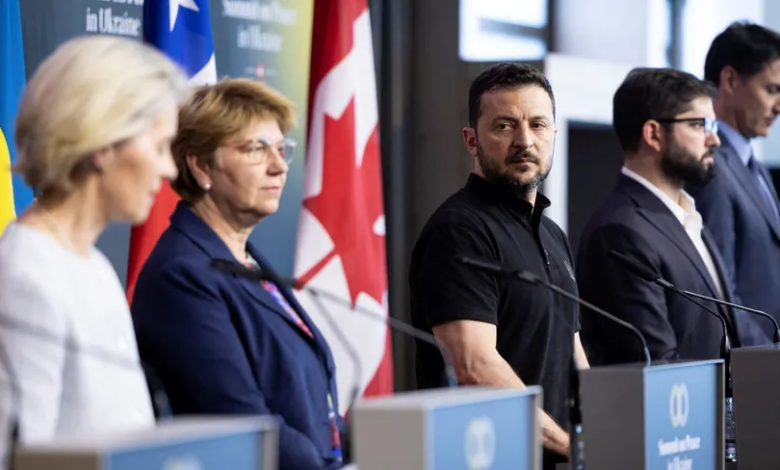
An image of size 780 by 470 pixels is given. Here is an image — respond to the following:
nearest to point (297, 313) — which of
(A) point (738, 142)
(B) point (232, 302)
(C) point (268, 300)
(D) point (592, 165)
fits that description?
(C) point (268, 300)

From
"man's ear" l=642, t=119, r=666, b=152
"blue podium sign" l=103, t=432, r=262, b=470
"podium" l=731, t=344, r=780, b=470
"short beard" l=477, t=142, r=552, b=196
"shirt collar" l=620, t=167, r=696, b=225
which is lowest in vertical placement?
"podium" l=731, t=344, r=780, b=470

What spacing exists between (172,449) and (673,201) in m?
2.75

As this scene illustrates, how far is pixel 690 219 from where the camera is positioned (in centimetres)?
407

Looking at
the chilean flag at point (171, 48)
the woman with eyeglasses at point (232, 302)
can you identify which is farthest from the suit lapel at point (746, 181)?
the woman with eyeglasses at point (232, 302)

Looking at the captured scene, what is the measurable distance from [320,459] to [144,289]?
48 centimetres

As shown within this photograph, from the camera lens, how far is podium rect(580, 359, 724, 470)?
2344 millimetres

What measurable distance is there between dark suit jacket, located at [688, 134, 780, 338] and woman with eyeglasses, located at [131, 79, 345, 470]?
200 cm

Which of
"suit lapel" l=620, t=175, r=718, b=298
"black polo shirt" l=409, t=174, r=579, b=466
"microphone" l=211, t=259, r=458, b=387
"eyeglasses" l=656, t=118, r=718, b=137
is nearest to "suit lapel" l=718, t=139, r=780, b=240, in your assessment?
"eyeglasses" l=656, t=118, r=718, b=137

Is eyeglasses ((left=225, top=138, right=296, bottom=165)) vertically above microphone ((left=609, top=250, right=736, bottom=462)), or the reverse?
eyeglasses ((left=225, top=138, right=296, bottom=165))

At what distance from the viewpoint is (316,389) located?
274 cm

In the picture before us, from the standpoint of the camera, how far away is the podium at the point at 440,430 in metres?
1.83

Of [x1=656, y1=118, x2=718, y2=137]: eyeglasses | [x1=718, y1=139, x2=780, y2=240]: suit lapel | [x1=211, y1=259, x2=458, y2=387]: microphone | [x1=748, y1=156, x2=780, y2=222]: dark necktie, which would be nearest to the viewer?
[x1=211, y1=259, x2=458, y2=387]: microphone

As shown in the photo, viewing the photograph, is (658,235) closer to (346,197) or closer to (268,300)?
(346,197)

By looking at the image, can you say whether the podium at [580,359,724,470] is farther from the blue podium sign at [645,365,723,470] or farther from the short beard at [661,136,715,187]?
the short beard at [661,136,715,187]
